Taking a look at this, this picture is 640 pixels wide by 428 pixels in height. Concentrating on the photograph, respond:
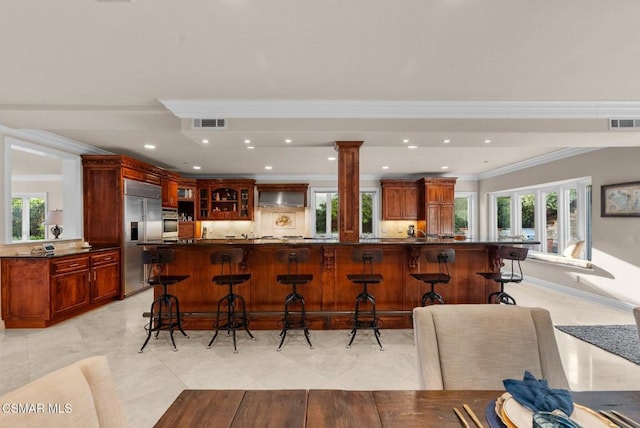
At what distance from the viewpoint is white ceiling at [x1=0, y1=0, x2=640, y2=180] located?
202 cm

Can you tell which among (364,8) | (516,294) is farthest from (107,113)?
(516,294)

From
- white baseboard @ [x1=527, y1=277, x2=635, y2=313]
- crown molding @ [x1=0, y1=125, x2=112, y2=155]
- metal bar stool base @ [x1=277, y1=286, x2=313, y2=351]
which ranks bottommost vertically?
white baseboard @ [x1=527, y1=277, x2=635, y2=313]

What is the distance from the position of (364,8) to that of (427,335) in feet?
6.42

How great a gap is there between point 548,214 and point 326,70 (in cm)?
606

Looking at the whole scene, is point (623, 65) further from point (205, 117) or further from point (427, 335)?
point (205, 117)

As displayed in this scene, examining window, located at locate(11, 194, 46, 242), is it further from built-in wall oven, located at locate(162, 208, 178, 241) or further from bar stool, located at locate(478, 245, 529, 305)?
bar stool, located at locate(478, 245, 529, 305)

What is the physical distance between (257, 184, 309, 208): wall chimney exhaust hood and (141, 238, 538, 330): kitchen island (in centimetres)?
426

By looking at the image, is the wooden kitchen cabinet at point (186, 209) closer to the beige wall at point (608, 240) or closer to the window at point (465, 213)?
the window at point (465, 213)

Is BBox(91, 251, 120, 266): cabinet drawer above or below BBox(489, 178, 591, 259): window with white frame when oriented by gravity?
below

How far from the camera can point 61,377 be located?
2.52ft

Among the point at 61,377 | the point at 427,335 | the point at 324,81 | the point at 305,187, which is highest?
the point at 324,81

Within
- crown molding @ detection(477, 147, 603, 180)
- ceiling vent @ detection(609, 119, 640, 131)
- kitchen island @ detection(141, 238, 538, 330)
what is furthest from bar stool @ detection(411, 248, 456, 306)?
crown molding @ detection(477, 147, 603, 180)

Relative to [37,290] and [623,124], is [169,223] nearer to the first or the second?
[37,290]

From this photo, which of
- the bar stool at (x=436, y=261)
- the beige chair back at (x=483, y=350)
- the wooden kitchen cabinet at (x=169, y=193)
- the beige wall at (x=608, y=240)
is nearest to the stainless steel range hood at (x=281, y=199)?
the wooden kitchen cabinet at (x=169, y=193)
